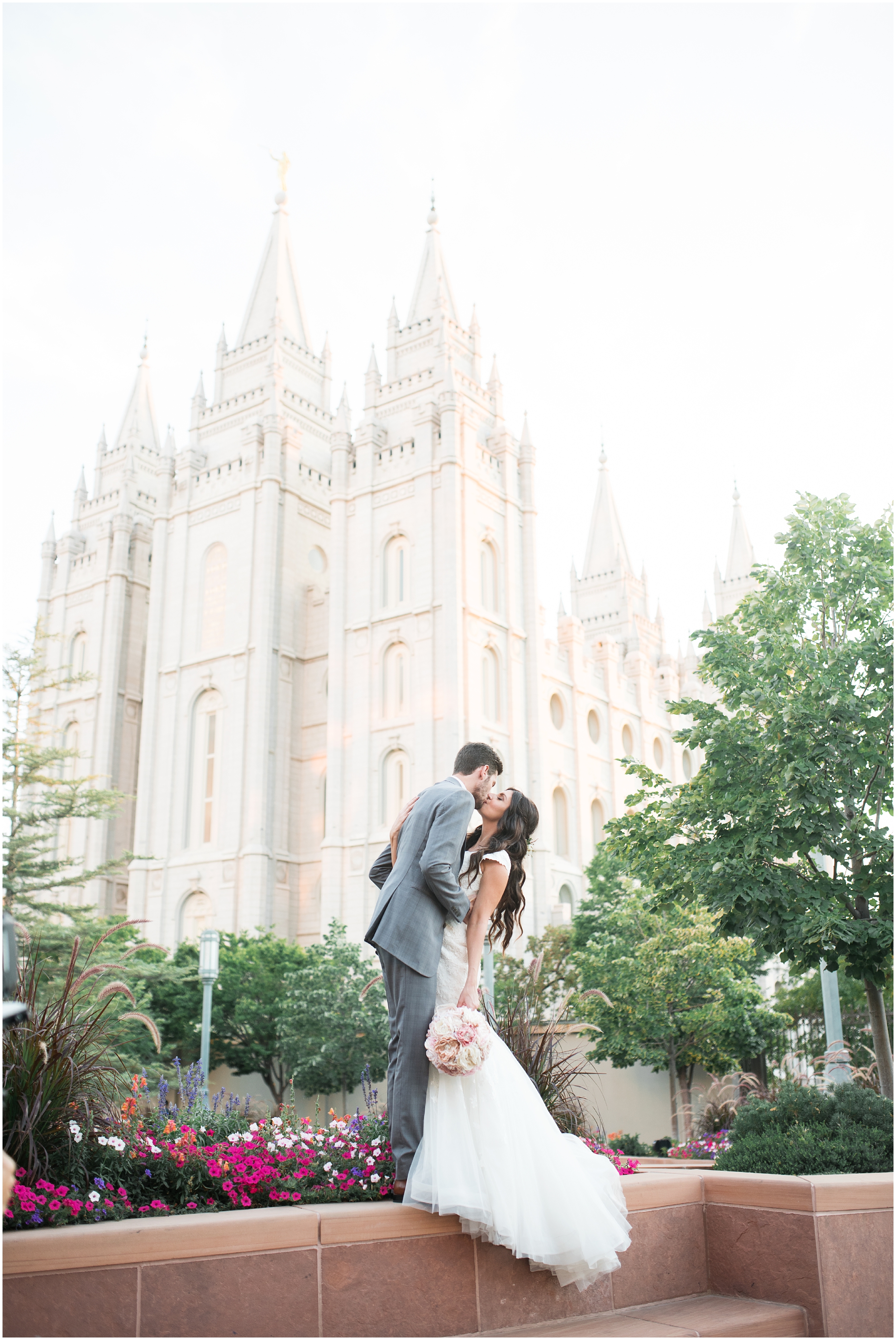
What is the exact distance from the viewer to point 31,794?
2258 centimetres

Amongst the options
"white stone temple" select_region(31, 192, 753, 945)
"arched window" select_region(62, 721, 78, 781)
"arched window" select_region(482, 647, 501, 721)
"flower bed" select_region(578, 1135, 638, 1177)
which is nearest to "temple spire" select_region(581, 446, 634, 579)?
"white stone temple" select_region(31, 192, 753, 945)

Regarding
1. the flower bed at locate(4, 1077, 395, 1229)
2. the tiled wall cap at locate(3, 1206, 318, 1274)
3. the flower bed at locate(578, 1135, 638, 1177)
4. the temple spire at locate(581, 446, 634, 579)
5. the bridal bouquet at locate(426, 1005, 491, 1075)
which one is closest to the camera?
the tiled wall cap at locate(3, 1206, 318, 1274)

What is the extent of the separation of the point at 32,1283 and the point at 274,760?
110ft

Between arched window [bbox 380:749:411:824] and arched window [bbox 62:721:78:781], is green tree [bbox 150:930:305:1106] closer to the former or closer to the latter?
arched window [bbox 380:749:411:824]

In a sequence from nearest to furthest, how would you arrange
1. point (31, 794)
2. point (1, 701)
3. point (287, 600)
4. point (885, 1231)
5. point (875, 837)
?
point (885, 1231) → point (875, 837) → point (1, 701) → point (31, 794) → point (287, 600)

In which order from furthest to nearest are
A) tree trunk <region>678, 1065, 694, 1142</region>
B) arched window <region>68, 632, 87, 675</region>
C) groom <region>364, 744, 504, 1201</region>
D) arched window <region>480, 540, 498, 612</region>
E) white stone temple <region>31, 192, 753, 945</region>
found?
arched window <region>68, 632, 87, 675</region> → arched window <region>480, 540, 498, 612</region> → white stone temple <region>31, 192, 753, 945</region> → tree trunk <region>678, 1065, 694, 1142</region> → groom <region>364, 744, 504, 1201</region>

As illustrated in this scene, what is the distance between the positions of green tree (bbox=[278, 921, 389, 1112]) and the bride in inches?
724

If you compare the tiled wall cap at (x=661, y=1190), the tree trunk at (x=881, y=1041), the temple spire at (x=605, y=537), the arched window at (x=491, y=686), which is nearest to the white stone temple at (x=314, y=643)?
the arched window at (x=491, y=686)

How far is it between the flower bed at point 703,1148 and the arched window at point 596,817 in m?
27.9

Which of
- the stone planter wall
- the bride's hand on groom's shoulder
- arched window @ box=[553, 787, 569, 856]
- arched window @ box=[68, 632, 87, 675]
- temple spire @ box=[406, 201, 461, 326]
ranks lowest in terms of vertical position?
the stone planter wall

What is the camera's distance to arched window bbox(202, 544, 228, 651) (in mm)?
38812

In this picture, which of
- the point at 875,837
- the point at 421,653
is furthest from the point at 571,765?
the point at 875,837

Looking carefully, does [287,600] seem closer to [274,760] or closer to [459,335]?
[274,760]

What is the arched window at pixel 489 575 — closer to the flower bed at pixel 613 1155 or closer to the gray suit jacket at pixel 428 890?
the flower bed at pixel 613 1155
